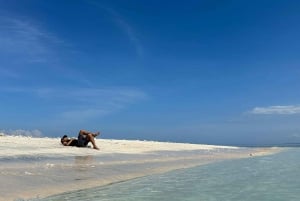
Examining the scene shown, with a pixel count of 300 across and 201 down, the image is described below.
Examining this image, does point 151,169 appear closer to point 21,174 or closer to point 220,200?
point 21,174

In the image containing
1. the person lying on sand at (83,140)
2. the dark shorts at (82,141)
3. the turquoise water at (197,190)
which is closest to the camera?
the turquoise water at (197,190)

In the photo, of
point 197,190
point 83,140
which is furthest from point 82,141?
point 197,190

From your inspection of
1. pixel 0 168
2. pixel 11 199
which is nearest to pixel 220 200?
pixel 11 199

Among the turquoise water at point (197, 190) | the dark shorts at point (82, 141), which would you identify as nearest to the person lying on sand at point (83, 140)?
the dark shorts at point (82, 141)

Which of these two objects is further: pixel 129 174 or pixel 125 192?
pixel 129 174

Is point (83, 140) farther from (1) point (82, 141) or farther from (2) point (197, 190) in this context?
(2) point (197, 190)

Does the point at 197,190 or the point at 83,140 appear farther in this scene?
the point at 83,140

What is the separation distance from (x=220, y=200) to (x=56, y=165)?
7807mm

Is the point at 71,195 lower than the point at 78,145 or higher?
lower

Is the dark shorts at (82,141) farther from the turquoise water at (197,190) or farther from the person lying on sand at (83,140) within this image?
the turquoise water at (197,190)

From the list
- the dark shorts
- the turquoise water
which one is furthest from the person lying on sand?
the turquoise water

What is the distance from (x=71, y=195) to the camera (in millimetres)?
9633

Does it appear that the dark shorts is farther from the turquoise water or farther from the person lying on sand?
the turquoise water

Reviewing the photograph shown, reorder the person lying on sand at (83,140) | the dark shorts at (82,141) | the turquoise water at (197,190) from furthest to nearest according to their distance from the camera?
the dark shorts at (82,141) → the person lying on sand at (83,140) → the turquoise water at (197,190)
